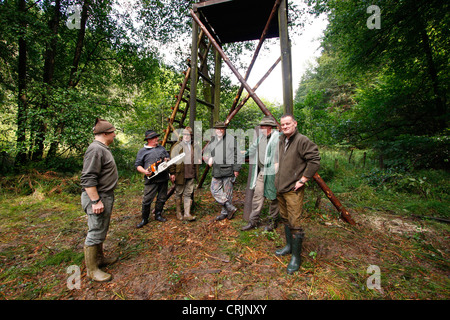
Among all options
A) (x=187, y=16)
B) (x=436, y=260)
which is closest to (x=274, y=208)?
(x=436, y=260)

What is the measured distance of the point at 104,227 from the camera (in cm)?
256

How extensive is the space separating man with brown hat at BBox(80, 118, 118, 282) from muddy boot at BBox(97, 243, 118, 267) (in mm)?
24

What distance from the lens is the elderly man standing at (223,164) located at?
13.6 feet

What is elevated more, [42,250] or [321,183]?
[321,183]

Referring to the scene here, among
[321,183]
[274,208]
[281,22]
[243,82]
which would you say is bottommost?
[274,208]

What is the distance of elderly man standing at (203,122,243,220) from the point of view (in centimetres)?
414

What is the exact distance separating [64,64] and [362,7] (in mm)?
12282

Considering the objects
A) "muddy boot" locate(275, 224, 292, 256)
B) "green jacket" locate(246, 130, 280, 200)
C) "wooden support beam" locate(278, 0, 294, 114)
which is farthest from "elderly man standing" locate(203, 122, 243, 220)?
"muddy boot" locate(275, 224, 292, 256)

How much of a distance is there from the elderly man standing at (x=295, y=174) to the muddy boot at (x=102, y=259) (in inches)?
106

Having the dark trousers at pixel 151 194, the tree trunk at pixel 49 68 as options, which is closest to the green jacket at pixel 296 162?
the dark trousers at pixel 151 194

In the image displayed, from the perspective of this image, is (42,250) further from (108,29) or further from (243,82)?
(108,29)

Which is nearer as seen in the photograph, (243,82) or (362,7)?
(243,82)

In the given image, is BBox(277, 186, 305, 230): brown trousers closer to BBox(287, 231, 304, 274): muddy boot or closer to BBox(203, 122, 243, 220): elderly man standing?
BBox(287, 231, 304, 274): muddy boot

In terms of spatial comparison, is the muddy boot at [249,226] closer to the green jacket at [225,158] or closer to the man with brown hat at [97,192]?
the green jacket at [225,158]
